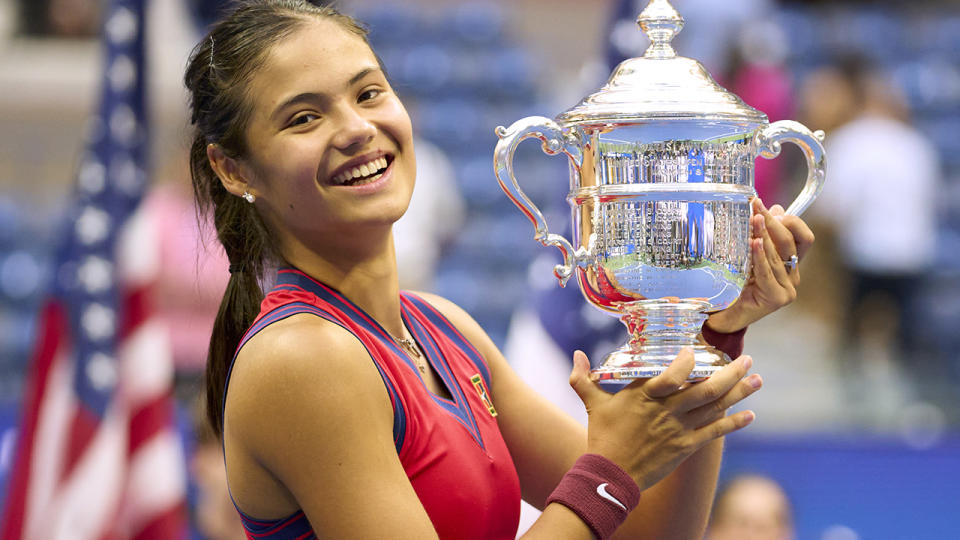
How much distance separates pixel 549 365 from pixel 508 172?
121 cm

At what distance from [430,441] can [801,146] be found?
0.56 m

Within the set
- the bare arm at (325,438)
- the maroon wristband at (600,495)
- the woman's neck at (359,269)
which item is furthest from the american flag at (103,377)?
the maroon wristband at (600,495)

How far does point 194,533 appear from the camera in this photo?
11.7ft

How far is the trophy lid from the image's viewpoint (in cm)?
147

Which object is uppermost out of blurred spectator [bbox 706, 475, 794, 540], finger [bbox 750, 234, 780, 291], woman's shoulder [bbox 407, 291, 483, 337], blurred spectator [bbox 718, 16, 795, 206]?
finger [bbox 750, 234, 780, 291]

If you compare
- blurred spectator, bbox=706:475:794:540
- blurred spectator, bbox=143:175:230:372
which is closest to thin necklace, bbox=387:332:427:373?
blurred spectator, bbox=706:475:794:540

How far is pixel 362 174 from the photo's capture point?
146 centimetres

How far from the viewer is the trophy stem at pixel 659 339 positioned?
1.44 metres

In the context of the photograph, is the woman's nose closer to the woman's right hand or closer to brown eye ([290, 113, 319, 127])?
brown eye ([290, 113, 319, 127])

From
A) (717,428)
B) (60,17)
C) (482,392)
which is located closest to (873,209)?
(482,392)

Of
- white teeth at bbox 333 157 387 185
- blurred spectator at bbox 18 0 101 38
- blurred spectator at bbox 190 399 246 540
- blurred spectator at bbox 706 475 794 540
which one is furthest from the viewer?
blurred spectator at bbox 18 0 101 38

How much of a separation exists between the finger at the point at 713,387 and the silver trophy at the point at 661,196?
7 centimetres

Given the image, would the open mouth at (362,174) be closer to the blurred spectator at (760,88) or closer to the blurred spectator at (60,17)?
the blurred spectator at (760,88)

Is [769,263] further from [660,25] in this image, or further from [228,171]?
[228,171]
